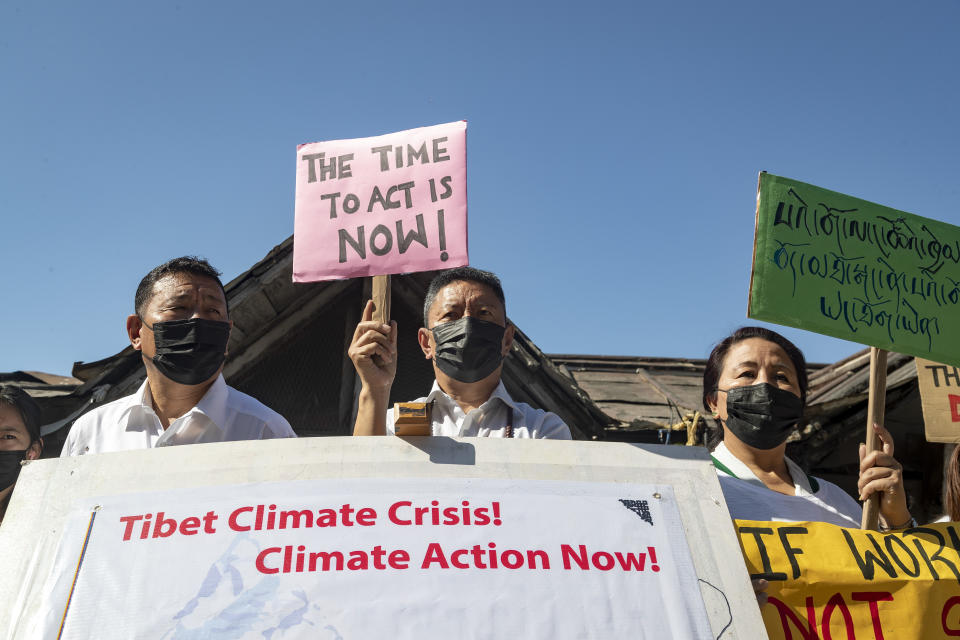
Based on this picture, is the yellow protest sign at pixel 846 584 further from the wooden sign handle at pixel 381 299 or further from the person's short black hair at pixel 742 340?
the wooden sign handle at pixel 381 299

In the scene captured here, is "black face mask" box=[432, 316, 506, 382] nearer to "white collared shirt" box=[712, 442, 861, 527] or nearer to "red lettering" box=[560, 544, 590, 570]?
"white collared shirt" box=[712, 442, 861, 527]

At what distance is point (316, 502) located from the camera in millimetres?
2023

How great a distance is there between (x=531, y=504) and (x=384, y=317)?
1.03 meters

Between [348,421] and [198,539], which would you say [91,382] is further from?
[198,539]

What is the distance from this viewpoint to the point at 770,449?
133 inches

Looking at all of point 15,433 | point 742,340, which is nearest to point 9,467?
point 15,433

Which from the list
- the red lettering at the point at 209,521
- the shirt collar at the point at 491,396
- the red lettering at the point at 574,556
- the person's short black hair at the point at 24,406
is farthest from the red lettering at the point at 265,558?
the person's short black hair at the point at 24,406

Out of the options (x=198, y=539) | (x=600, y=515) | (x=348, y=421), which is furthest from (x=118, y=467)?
(x=348, y=421)

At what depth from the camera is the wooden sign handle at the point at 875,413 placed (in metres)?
2.94

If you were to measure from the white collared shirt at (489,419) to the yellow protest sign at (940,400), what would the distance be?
2084 mm

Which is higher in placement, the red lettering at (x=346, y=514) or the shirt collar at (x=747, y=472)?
the shirt collar at (x=747, y=472)

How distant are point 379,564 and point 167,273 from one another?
6.58 ft

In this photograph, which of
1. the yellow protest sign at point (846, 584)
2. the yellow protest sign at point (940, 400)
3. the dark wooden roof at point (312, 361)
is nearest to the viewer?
the yellow protest sign at point (846, 584)

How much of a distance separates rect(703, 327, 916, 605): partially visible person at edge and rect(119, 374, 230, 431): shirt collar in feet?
6.43
